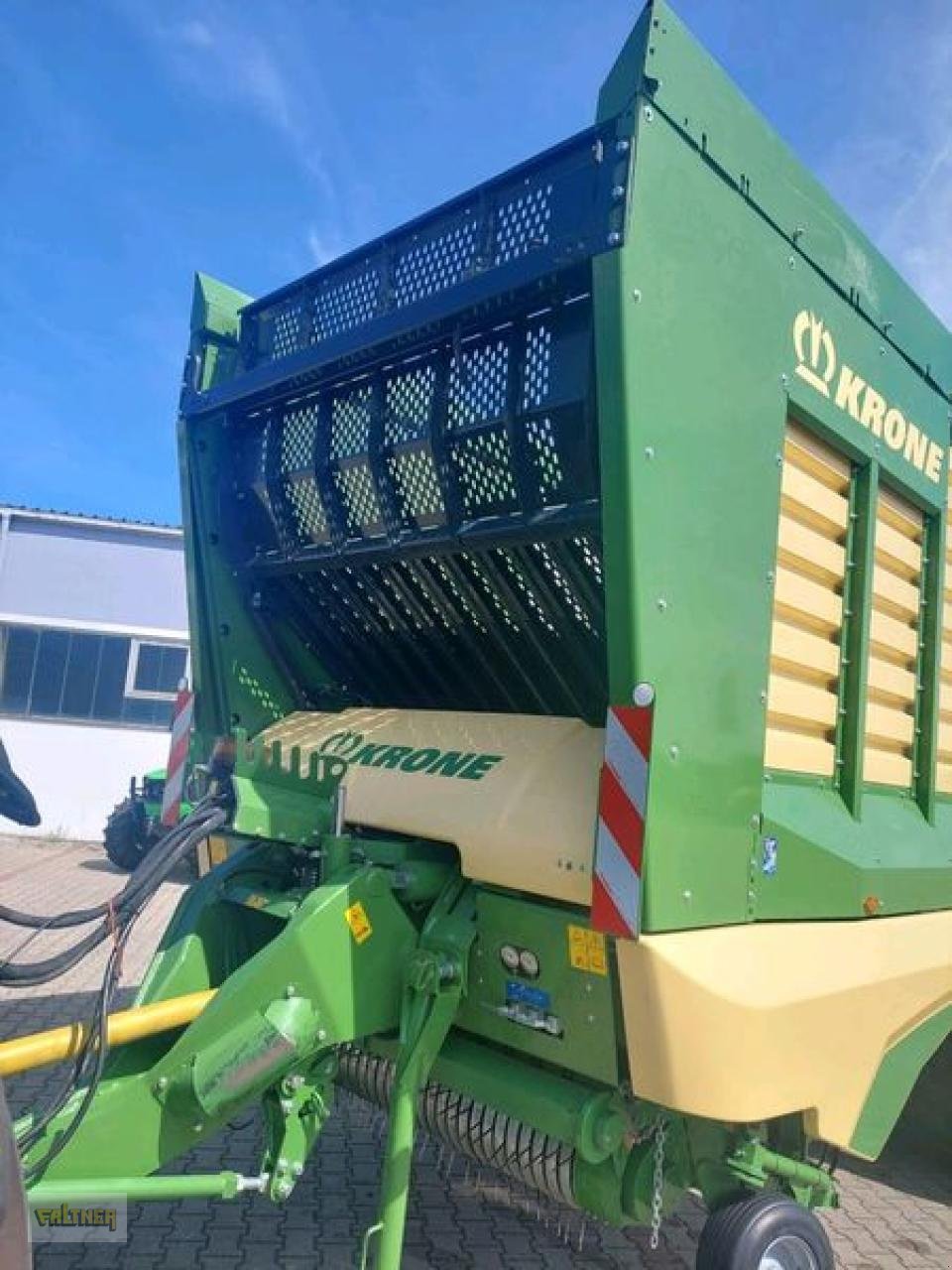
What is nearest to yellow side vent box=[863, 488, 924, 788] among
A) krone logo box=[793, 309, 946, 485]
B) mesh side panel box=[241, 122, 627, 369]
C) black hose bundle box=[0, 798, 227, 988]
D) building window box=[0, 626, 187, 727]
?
krone logo box=[793, 309, 946, 485]

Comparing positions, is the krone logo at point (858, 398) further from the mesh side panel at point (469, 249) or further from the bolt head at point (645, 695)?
the bolt head at point (645, 695)

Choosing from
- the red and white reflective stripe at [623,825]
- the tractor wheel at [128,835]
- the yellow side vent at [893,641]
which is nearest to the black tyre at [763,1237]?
the red and white reflective stripe at [623,825]

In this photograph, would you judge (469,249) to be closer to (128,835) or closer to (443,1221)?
(443,1221)

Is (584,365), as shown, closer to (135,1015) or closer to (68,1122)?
(135,1015)

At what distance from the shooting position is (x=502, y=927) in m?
2.64

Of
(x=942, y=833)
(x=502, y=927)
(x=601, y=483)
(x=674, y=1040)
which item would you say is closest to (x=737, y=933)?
(x=674, y=1040)

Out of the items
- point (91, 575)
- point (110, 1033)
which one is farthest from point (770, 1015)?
point (91, 575)

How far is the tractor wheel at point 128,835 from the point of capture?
10.7 meters

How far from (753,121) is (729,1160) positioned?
274 centimetres

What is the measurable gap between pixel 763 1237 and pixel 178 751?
2.40 meters

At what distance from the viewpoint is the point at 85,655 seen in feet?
44.0

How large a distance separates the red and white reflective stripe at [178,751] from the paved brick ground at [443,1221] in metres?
1.01

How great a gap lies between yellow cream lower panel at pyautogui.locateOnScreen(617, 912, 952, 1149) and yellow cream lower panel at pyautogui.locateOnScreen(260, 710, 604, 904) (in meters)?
0.28

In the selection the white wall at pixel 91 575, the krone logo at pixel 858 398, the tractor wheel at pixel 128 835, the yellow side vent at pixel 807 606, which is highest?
the white wall at pixel 91 575
